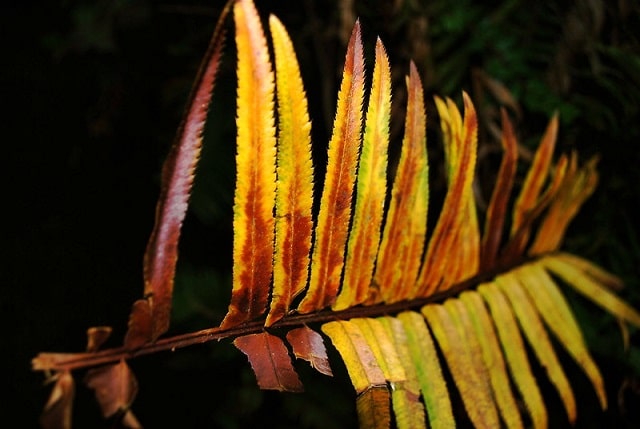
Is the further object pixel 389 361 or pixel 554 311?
pixel 554 311

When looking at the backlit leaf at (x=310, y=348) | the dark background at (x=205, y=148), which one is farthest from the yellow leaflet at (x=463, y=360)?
the dark background at (x=205, y=148)

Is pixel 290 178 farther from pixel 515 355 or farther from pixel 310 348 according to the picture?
pixel 515 355

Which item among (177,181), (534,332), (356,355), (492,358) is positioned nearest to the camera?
(177,181)

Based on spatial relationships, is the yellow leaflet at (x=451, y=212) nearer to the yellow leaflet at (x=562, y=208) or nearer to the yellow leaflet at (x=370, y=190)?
the yellow leaflet at (x=370, y=190)

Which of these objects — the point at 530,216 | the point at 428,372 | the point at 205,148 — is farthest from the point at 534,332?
the point at 205,148

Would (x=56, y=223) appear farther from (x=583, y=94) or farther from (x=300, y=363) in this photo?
(x=583, y=94)

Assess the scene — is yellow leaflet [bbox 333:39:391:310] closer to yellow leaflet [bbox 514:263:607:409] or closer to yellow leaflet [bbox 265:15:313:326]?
yellow leaflet [bbox 265:15:313:326]
